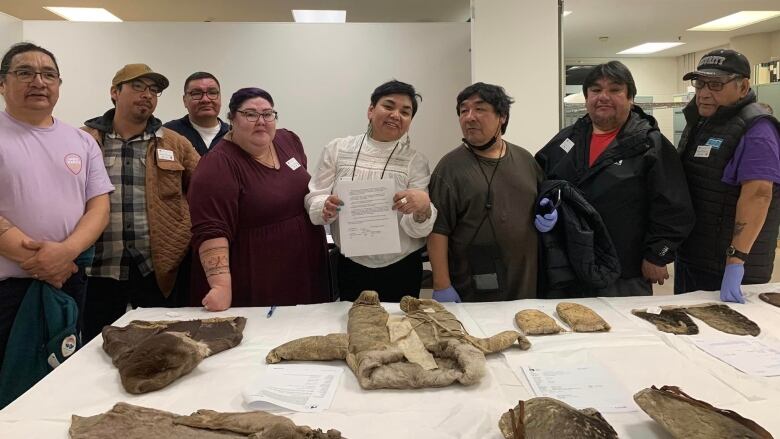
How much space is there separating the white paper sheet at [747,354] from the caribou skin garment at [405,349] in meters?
0.53

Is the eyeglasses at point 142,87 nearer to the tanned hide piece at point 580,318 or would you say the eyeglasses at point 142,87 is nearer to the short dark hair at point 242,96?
the short dark hair at point 242,96

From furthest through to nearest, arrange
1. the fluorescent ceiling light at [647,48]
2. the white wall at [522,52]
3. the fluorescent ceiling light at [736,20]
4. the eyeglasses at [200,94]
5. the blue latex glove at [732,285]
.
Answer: the fluorescent ceiling light at [647,48], the fluorescent ceiling light at [736,20], the white wall at [522,52], the eyeglasses at [200,94], the blue latex glove at [732,285]

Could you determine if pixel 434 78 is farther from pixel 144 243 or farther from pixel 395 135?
pixel 144 243

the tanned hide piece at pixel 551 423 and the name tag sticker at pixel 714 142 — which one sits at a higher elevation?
the name tag sticker at pixel 714 142

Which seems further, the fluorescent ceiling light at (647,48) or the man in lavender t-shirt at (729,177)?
the fluorescent ceiling light at (647,48)

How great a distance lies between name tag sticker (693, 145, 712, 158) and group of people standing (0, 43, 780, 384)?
0.01m

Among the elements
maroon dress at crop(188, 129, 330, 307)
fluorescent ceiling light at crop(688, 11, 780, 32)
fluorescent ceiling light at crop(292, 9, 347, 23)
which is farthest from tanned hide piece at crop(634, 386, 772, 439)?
fluorescent ceiling light at crop(688, 11, 780, 32)

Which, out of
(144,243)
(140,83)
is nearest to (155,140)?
(140,83)

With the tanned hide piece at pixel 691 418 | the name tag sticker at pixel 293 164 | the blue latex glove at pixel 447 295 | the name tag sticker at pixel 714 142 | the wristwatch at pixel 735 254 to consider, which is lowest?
the tanned hide piece at pixel 691 418

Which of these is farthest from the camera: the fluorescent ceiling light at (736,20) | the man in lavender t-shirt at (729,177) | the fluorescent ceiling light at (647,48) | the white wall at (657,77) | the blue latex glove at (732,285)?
the white wall at (657,77)

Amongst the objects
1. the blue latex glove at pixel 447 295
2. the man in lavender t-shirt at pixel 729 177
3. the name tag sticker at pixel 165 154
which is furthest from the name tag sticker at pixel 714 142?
the name tag sticker at pixel 165 154

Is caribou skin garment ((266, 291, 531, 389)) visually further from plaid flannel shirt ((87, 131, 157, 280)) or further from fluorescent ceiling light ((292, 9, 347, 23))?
fluorescent ceiling light ((292, 9, 347, 23))

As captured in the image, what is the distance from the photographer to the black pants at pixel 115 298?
2.23 m

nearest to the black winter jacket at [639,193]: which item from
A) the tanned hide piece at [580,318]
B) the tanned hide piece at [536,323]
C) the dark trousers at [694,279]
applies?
the dark trousers at [694,279]
